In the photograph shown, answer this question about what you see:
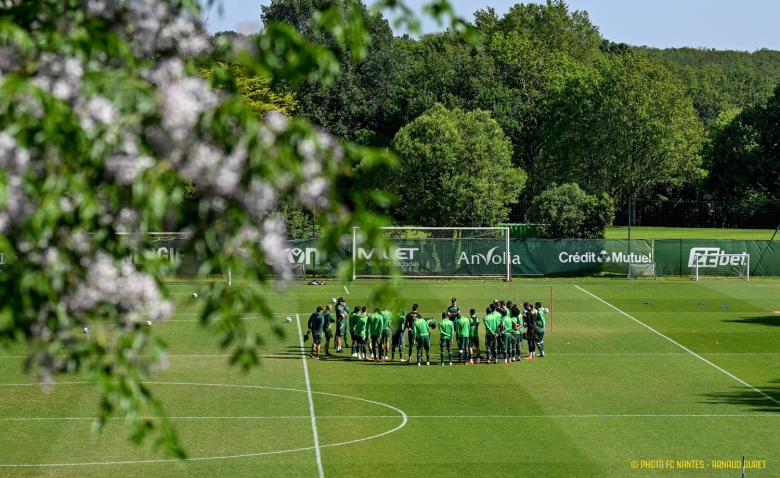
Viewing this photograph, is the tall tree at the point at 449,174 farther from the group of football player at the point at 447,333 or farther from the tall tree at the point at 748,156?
the group of football player at the point at 447,333

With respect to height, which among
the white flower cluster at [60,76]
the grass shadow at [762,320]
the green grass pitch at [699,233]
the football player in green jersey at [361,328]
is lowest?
the grass shadow at [762,320]

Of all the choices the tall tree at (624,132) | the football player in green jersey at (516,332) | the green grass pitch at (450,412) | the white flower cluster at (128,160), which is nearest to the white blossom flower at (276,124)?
the white flower cluster at (128,160)

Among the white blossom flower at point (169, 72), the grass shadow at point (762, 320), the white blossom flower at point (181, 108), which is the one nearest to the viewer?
the white blossom flower at point (181, 108)

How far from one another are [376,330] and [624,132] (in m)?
62.2

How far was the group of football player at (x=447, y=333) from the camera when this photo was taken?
3475 cm

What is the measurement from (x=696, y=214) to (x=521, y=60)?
3093 cm

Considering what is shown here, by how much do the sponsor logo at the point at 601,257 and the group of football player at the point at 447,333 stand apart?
2325cm

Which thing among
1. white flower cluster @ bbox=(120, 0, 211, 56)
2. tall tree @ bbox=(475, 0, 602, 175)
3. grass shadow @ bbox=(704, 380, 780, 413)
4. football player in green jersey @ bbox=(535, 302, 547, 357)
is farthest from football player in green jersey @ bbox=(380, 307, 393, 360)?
tall tree @ bbox=(475, 0, 602, 175)

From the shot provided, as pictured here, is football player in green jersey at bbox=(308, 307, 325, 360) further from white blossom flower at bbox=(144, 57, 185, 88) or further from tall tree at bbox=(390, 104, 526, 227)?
tall tree at bbox=(390, 104, 526, 227)

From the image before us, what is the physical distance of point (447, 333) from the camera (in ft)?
113

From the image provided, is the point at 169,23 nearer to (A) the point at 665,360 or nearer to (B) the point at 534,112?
(A) the point at 665,360

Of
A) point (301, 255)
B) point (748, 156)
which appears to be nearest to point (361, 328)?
point (301, 255)

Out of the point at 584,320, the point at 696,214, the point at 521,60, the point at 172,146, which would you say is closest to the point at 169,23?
the point at 172,146

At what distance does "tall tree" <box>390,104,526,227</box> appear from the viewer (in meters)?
74.5
